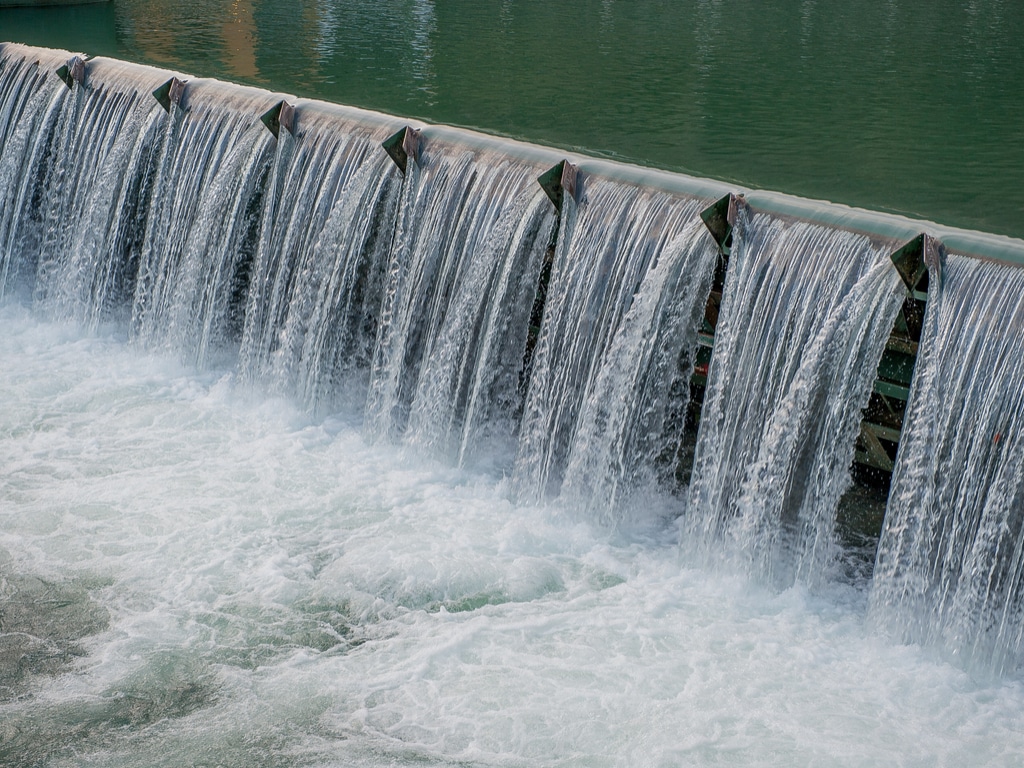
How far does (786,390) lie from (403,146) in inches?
128

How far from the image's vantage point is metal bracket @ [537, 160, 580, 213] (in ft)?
22.7

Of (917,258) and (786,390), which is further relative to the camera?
(786,390)

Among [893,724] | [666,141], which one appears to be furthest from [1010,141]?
[893,724]

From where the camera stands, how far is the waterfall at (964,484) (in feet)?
17.5

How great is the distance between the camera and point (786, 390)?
6.06 metres

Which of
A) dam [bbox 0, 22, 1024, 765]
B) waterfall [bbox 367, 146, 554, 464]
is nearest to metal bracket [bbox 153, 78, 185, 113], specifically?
dam [bbox 0, 22, 1024, 765]

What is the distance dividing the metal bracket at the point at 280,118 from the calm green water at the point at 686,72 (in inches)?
89.6

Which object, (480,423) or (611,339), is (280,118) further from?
(611,339)

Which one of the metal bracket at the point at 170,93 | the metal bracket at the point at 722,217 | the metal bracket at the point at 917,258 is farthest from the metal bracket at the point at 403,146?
the metal bracket at the point at 917,258

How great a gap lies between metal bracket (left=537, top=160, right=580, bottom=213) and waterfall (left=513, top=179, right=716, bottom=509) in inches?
2.7

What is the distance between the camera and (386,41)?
50.9 feet

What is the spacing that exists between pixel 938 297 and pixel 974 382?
17.8 inches

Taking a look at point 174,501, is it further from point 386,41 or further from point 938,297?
point 386,41

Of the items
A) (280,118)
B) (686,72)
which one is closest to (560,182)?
(280,118)
